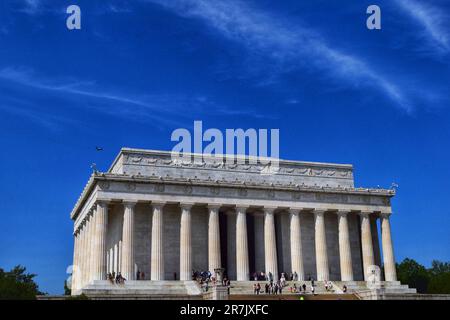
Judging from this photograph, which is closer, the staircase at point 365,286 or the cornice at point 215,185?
the cornice at point 215,185

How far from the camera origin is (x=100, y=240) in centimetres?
5675

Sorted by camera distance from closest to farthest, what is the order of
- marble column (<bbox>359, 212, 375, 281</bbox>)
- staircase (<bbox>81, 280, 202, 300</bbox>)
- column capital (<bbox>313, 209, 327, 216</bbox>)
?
staircase (<bbox>81, 280, 202, 300</bbox>) → column capital (<bbox>313, 209, 327, 216</bbox>) → marble column (<bbox>359, 212, 375, 281</bbox>)

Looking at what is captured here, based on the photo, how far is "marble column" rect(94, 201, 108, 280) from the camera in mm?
55844

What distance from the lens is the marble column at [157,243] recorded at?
5762 centimetres

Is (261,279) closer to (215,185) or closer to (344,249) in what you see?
(344,249)

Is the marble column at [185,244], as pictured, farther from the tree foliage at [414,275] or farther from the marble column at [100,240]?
the tree foliage at [414,275]

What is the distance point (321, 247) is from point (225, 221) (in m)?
10.9

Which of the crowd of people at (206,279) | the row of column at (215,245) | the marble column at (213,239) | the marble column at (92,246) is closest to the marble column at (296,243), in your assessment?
Answer: the row of column at (215,245)

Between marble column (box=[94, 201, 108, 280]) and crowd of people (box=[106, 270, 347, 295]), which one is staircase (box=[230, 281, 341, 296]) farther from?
marble column (box=[94, 201, 108, 280])

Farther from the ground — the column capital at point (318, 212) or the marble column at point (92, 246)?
the column capital at point (318, 212)

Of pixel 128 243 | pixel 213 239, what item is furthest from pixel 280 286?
pixel 128 243

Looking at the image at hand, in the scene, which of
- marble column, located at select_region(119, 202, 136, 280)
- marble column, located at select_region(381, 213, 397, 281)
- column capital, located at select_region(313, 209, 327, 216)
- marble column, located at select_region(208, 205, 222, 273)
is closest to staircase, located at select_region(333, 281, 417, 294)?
marble column, located at select_region(381, 213, 397, 281)

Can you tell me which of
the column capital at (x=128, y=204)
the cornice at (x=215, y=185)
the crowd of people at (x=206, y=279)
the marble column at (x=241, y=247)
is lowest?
the crowd of people at (x=206, y=279)

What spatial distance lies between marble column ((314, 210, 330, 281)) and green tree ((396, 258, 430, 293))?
41835 millimetres
